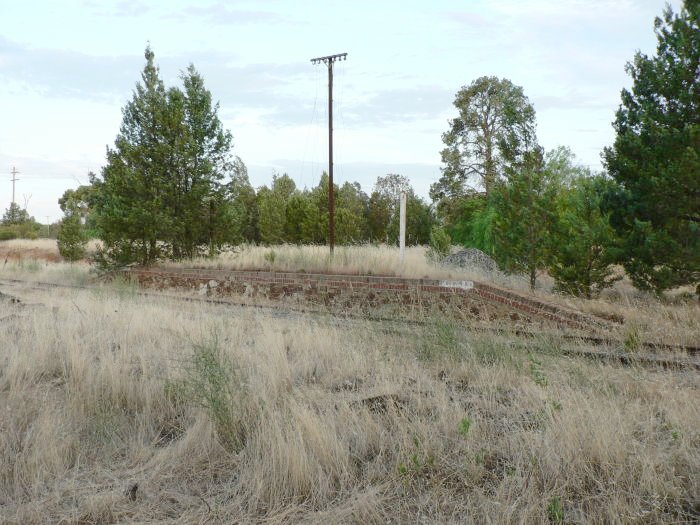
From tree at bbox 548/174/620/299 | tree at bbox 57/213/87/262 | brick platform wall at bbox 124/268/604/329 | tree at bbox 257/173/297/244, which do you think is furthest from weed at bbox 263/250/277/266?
tree at bbox 257/173/297/244

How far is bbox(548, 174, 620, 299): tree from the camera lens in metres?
13.2

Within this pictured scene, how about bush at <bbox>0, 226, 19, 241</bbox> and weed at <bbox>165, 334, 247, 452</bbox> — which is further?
bush at <bbox>0, 226, 19, 241</bbox>

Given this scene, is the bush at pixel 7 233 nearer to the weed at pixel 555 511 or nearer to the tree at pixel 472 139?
the tree at pixel 472 139

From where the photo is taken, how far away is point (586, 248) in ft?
44.3

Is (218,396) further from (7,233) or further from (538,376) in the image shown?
(7,233)

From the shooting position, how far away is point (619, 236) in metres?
13.3

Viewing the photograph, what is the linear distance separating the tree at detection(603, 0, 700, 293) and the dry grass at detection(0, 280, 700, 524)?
7481 millimetres

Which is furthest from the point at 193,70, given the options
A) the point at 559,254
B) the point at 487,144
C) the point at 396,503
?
the point at 487,144

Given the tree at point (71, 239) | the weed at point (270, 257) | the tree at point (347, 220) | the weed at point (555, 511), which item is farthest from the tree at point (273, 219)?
the weed at point (555, 511)

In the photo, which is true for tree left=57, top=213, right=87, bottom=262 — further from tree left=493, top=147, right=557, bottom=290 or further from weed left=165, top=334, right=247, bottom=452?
weed left=165, top=334, right=247, bottom=452

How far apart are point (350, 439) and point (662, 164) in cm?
1112

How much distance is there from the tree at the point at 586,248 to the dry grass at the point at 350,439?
820 centimetres

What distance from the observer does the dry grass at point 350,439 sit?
122 inches

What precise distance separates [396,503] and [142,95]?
58.2ft
